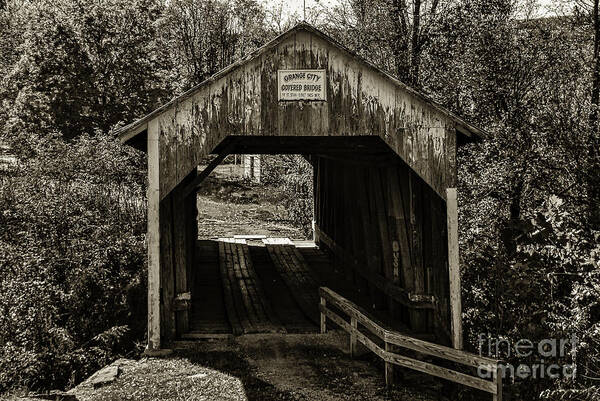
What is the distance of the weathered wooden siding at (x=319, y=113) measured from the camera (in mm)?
9180

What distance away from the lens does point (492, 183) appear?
A: 1464 cm

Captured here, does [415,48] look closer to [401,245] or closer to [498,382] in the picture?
[401,245]

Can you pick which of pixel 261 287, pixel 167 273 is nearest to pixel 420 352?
pixel 167 273

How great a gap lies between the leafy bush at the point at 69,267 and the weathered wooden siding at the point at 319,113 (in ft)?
13.9

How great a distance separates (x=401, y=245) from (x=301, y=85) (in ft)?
9.96

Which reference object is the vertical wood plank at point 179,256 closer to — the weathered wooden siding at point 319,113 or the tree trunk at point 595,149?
the weathered wooden siding at point 319,113

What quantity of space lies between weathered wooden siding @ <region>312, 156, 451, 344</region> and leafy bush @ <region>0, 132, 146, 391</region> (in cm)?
479

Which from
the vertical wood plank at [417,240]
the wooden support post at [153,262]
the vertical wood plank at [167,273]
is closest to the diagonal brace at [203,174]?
the vertical wood plank at [167,273]

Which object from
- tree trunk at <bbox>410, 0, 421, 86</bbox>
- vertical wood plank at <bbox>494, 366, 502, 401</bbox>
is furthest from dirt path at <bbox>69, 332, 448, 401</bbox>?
tree trunk at <bbox>410, 0, 421, 86</bbox>

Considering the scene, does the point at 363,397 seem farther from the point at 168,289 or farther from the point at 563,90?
the point at 563,90

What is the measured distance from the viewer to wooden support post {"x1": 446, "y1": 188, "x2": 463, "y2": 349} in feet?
29.9

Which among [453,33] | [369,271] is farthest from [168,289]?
[453,33]

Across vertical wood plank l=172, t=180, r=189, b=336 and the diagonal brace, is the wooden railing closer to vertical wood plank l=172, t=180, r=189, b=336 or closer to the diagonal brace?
vertical wood plank l=172, t=180, r=189, b=336

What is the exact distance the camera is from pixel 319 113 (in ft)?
30.3
